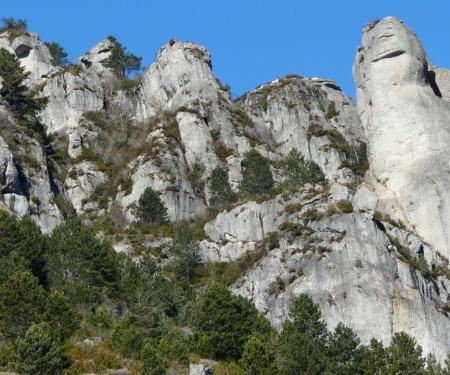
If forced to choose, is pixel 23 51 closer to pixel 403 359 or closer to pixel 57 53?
pixel 57 53

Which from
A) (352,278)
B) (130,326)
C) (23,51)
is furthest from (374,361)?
(23,51)

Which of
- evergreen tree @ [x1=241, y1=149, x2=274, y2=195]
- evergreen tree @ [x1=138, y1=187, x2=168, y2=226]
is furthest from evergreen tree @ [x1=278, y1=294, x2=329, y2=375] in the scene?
evergreen tree @ [x1=241, y1=149, x2=274, y2=195]

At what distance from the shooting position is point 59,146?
A: 357 feet

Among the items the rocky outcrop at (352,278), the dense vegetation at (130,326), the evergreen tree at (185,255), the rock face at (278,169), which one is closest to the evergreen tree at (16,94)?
the rock face at (278,169)

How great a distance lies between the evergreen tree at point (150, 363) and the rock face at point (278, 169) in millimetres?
30263

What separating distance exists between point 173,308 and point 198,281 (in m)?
14.0

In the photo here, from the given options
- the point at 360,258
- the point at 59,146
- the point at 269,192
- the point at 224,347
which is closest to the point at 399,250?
the point at 360,258

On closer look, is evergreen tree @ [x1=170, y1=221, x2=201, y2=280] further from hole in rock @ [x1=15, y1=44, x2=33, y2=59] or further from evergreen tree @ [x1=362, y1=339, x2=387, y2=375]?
hole in rock @ [x1=15, y1=44, x2=33, y2=59]

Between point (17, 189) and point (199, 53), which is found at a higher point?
point (199, 53)

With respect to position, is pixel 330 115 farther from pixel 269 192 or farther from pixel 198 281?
pixel 198 281

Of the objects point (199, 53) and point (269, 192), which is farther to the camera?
point (199, 53)

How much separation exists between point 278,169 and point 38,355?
193ft

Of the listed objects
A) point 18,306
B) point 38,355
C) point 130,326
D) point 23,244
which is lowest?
point 38,355

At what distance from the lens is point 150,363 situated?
160 feet
